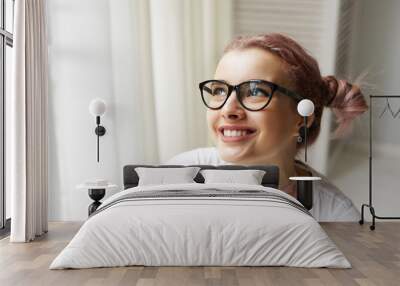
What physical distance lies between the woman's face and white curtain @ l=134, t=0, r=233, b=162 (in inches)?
7.5

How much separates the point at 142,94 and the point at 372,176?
2801mm

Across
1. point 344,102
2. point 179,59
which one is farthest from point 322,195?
point 179,59

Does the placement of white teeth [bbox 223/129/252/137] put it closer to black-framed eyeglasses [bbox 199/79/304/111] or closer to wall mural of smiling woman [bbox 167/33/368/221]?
wall mural of smiling woman [bbox 167/33/368/221]

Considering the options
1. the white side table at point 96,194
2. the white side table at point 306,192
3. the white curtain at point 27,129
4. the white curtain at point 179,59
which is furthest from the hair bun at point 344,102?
the white curtain at point 27,129

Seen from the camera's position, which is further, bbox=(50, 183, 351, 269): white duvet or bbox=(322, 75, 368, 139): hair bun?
bbox=(322, 75, 368, 139): hair bun

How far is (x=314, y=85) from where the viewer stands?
6.64m

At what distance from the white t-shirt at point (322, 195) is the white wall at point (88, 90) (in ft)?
1.98

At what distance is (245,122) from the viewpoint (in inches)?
255

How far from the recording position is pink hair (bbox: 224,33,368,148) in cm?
661

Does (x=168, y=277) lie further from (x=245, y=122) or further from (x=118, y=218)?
(x=245, y=122)

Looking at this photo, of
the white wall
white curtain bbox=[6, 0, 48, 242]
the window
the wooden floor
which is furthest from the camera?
the white wall

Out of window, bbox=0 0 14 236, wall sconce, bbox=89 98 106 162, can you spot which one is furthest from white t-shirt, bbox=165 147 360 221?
window, bbox=0 0 14 236

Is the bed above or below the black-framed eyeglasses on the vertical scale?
below

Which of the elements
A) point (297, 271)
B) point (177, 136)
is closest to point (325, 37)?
point (177, 136)
